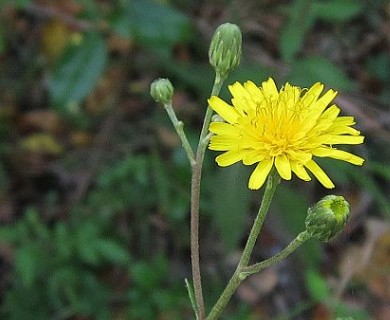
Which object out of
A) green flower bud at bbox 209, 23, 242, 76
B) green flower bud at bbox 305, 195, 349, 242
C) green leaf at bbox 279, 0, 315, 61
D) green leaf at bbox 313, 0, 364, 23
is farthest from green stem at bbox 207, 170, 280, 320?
green leaf at bbox 313, 0, 364, 23

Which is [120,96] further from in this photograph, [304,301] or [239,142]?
[239,142]

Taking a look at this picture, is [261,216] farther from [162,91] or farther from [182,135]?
[162,91]

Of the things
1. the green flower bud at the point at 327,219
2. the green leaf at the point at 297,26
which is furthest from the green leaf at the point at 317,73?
the green flower bud at the point at 327,219

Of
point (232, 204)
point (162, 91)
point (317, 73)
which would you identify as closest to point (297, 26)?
point (317, 73)

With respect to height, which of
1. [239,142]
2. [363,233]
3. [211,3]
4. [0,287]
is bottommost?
[0,287]

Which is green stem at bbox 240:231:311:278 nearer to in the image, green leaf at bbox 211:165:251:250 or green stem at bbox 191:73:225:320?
green stem at bbox 191:73:225:320

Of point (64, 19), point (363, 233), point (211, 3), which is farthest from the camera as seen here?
point (211, 3)

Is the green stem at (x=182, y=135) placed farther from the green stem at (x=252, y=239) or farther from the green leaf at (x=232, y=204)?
the green leaf at (x=232, y=204)

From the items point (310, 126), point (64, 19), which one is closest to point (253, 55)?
point (64, 19)
